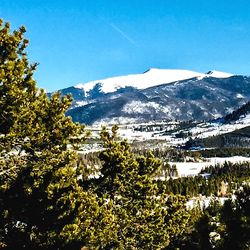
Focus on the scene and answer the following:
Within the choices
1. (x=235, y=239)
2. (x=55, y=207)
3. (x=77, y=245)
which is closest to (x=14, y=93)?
(x=55, y=207)

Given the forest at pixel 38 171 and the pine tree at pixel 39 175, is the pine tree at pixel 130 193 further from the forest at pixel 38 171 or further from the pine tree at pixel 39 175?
the pine tree at pixel 39 175

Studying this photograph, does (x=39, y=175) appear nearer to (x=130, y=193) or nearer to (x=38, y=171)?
(x=38, y=171)

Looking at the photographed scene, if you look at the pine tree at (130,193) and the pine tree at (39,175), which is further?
the pine tree at (130,193)

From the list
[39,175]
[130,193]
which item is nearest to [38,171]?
[39,175]

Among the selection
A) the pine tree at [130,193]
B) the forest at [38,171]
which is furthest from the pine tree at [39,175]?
the pine tree at [130,193]

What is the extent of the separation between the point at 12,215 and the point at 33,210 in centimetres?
149

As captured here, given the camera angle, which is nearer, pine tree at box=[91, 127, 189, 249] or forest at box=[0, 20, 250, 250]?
forest at box=[0, 20, 250, 250]

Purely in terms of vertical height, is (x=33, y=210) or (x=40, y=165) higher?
(x=40, y=165)

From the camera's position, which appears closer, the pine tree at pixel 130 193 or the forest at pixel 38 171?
the forest at pixel 38 171

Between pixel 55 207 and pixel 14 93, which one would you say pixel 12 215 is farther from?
pixel 14 93

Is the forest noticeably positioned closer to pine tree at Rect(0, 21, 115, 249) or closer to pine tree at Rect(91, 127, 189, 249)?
pine tree at Rect(0, 21, 115, 249)

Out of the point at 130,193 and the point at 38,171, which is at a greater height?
the point at 38,171

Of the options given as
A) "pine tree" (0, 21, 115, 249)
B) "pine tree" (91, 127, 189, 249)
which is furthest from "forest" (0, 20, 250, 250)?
"pine tree" (91, 127, 189, 249)

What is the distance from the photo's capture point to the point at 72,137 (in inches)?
1243
